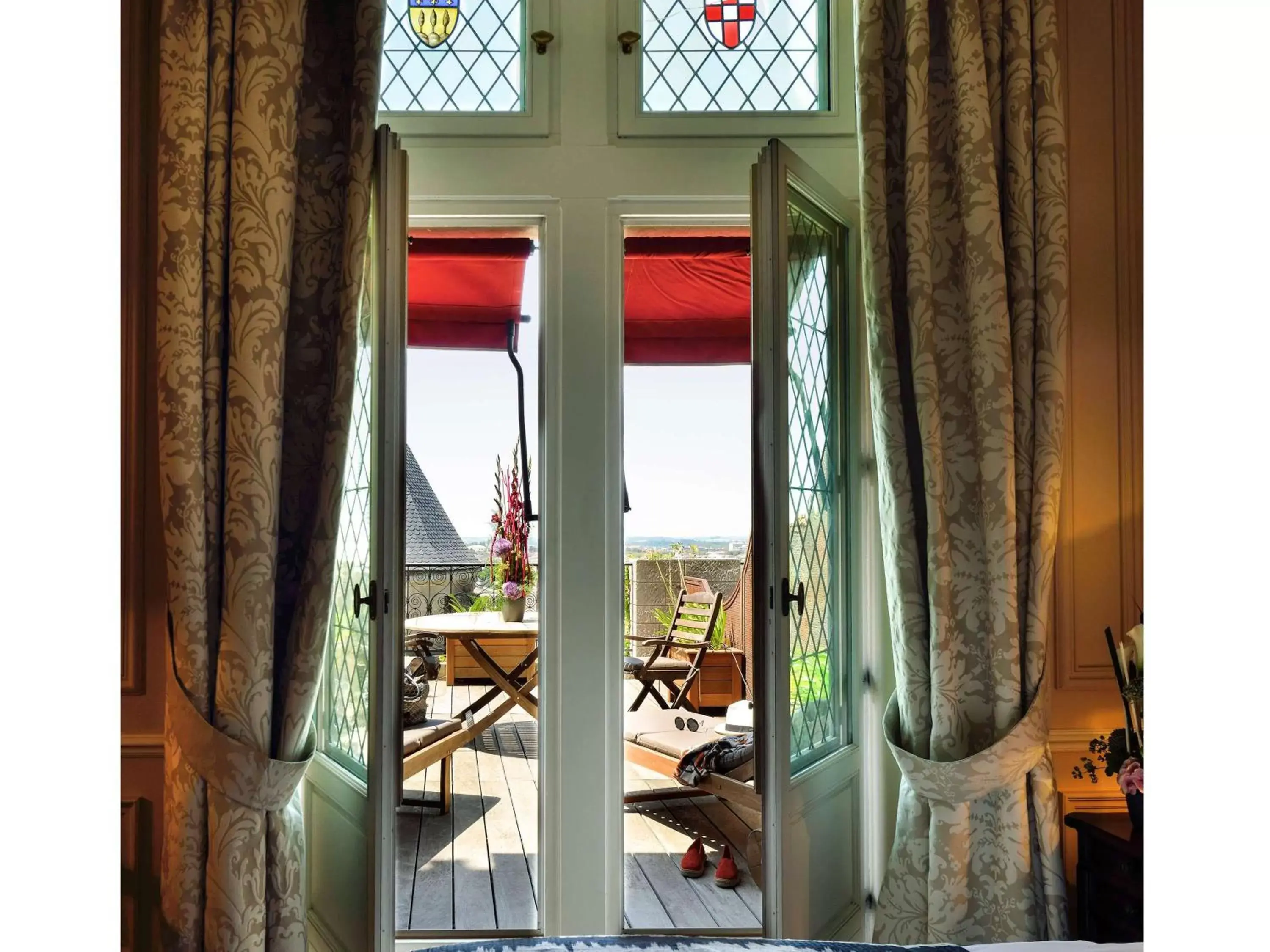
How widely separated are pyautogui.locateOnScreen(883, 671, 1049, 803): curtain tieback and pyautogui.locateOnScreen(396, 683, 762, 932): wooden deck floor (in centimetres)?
92

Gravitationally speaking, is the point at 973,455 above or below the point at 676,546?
above

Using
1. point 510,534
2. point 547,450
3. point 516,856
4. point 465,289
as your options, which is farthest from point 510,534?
point 547,450

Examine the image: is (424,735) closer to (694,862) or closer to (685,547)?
(694,862)

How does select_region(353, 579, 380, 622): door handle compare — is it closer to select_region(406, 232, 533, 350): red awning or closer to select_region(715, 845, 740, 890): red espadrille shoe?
select_region(715, 845, 740, 890): red espadrille shoe

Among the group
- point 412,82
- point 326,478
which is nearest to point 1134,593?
point 326,478

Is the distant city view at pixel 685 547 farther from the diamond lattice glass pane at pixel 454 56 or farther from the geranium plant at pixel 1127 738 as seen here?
the geranium plant at pixel 1127 738

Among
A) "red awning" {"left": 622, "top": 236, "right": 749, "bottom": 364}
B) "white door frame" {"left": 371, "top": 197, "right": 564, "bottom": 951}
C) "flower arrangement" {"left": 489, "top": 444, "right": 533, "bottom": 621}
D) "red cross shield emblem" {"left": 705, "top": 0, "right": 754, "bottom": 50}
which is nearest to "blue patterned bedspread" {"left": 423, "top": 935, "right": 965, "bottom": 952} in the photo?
"white door frame" {"left": 371, "top": 197, "right": 564, "bottom": 951}

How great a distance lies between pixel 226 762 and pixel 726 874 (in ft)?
6.13

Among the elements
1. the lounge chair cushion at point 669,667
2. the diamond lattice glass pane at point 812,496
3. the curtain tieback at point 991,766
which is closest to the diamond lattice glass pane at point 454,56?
the diamond lattice glass pane at point 812,496

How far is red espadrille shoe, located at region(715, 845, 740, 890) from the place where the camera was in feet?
10.2

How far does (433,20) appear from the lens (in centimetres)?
247

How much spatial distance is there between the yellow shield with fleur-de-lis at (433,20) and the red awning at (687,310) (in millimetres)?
1775

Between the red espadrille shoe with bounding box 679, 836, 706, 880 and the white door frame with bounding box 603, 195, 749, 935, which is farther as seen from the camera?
the red espadrille shoe with bounding box 679, 836, 706, 880

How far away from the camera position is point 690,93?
2.51m
